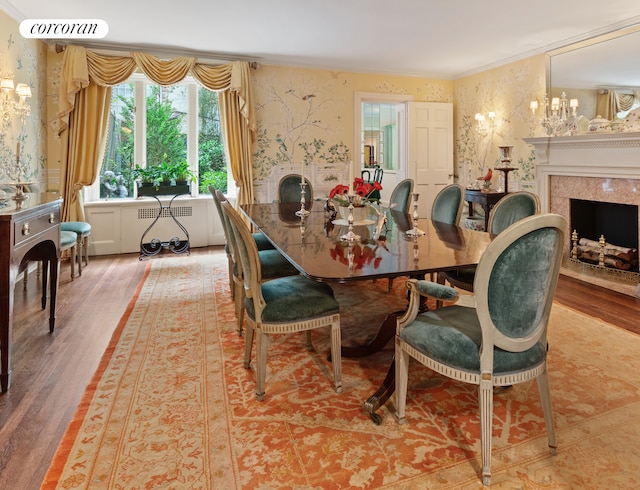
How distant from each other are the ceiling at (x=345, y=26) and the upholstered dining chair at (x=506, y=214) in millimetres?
2129

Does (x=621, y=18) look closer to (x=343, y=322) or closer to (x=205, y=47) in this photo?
(x=343, y=322)

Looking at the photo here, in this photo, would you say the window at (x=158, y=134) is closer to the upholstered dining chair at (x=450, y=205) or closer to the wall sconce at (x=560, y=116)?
the upholstered dining chair at (x=450, y=205)

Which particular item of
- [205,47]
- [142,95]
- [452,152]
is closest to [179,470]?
[205,47]

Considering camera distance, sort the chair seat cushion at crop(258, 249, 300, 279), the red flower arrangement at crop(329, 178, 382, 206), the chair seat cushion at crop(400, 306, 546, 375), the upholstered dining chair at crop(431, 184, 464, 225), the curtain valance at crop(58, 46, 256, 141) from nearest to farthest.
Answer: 1. the chair seat cushion at crop(400, 306, 546, 375)
2. the red flower arrangement at crop(329, 178, 382, 206)
3. the chair seat cushion at crop(258, 249, 300, 279)
4. the upholstered dining chair at crop(431, 184, 464, 225)
5. the curtain valance at crop(58, 46, 256, 141)

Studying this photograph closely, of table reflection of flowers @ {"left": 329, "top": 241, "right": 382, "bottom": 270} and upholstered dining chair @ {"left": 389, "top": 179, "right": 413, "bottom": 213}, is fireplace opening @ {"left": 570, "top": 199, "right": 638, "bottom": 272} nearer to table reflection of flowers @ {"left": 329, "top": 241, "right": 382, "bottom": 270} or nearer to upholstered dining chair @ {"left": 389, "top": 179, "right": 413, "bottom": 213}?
upholstered dining chair @ {"left": 389, "top": 179, "right": 413, "bottom": 213}

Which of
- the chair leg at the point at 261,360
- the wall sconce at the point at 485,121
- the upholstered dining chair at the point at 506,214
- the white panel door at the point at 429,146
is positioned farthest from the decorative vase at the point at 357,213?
the wall sconce at the point at 485,121

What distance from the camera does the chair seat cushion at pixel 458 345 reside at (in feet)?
4.97

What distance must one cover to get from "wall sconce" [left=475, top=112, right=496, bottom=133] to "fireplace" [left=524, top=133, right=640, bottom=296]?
3.25 ft

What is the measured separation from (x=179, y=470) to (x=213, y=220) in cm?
459

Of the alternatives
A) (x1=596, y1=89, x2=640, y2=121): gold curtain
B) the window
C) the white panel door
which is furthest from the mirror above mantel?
the window

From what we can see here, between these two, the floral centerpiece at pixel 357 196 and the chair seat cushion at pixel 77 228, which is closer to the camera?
the floral centerpiece at pixel 357 196

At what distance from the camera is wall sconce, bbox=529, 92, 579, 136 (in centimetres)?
462

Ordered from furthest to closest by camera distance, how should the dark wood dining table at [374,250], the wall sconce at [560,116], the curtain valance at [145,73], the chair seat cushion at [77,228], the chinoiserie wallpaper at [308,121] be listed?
the chinoiserie wallpaper at [308,121] → the curtain valance at [145,73] → the wall sconce at [560,116] → the chair seat cushion at [77,228] → the dark wood dining table at [374,250]

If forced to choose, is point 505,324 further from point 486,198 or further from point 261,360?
point 486,198
